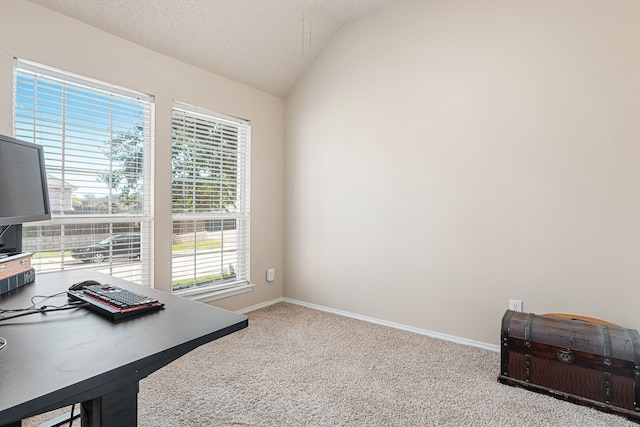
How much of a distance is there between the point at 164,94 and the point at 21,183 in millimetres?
1665

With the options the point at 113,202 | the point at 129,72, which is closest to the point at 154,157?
the point at 113,202

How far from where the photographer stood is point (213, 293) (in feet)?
10.8

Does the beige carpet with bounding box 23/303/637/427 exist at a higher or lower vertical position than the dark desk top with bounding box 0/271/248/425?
lower

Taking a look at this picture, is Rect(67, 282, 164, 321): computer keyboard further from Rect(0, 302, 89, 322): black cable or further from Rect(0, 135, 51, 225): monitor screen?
Rect(0, 135, 51, 225): monitor screen

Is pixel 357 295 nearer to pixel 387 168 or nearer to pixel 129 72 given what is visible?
pixel 387 168

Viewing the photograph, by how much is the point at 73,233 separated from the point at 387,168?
2.57 meters

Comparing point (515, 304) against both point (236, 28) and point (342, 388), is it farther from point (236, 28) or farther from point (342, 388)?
point (236, 28)

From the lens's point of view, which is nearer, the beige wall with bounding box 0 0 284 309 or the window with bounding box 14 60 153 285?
the beige wall with bounding box 0 0 284 309

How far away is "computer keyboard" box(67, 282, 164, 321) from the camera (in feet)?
3.77

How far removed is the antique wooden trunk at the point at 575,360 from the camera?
6.10 feet

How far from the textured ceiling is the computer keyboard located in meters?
2.04

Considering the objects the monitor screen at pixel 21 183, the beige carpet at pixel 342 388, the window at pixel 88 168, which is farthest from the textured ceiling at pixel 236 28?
the beige carpet at pixel 342 388

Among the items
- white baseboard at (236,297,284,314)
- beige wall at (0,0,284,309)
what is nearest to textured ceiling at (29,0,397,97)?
beige wall at (0,0,284,309)

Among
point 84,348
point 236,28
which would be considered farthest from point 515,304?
point 236,28
